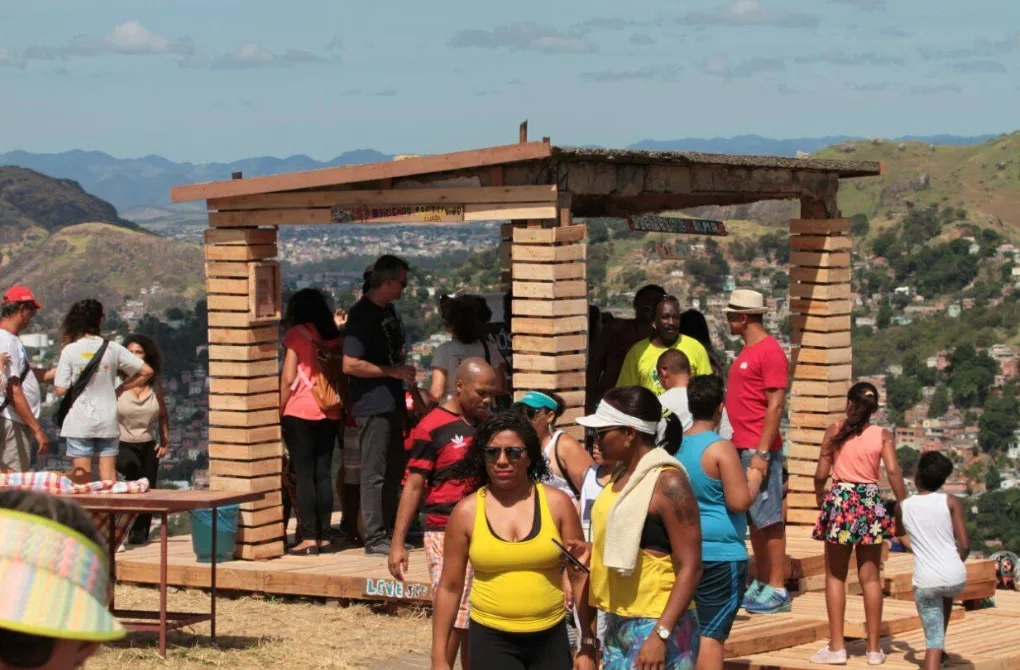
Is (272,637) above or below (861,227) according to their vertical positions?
below

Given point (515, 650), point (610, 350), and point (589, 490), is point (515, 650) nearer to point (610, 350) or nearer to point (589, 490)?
point (589, 490)

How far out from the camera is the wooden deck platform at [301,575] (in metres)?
10.5

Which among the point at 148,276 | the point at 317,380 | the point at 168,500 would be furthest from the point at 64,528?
the point at 148,276

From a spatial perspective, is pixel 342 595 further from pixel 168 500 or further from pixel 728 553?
pixel 728 553

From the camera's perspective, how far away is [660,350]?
1045 centimetres

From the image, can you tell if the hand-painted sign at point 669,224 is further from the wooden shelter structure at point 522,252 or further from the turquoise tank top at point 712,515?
the turquoise tank top at point 712,515

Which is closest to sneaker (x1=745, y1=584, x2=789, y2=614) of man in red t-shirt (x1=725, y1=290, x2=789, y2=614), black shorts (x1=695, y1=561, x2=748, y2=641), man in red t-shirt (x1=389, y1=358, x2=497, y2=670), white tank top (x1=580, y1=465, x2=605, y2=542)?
man in red t-shirt (x1=725, y1=290, x2=789, y2=614)

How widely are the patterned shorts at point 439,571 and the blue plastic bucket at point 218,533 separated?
12.9ft

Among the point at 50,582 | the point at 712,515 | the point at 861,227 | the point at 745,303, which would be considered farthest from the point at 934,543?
the point at 861,227

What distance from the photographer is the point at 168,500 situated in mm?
9000

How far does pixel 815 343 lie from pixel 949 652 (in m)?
3.74

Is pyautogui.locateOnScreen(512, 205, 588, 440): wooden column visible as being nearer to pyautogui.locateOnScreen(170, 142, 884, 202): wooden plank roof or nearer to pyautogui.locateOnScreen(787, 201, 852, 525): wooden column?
pyautogui.locateOnScreen(170, 142, 884, 202): wooden plank roof

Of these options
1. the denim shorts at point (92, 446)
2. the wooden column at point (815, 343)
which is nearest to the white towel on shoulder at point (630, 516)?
the denim shorts at point (92, 446)

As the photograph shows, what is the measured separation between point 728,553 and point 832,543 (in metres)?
1.88
